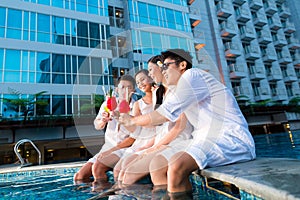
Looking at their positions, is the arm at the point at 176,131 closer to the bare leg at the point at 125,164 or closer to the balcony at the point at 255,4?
the bare leg at the point at 125,164

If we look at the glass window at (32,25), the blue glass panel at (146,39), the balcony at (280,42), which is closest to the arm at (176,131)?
the glass window at (32,25)

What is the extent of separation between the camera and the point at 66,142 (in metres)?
10.1

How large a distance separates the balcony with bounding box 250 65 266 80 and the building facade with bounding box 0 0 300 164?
4.0 inches

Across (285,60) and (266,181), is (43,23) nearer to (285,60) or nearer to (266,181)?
(266,181)

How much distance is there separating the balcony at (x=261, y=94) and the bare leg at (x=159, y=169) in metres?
21.8

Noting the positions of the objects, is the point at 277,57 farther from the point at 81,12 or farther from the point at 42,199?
the point at 42,199

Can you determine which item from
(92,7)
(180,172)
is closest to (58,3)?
(92,7)

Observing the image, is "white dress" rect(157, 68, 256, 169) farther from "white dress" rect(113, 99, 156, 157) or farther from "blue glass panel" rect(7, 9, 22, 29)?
"blue glass panel" rect(7, 9, 22, 29)

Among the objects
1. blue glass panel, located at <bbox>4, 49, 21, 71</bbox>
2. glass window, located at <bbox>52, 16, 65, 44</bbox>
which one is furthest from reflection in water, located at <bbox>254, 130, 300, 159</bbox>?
glass window, located at <bbox>52, 16, 65, 44</bbox>

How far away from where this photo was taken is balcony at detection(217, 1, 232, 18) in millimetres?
20891

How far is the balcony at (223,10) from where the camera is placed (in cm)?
2089

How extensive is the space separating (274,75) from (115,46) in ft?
59.3

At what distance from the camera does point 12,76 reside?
1070cm

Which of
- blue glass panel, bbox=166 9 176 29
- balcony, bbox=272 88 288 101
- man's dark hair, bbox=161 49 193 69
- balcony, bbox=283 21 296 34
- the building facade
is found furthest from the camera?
balcony, bbox=283 21 296 34
